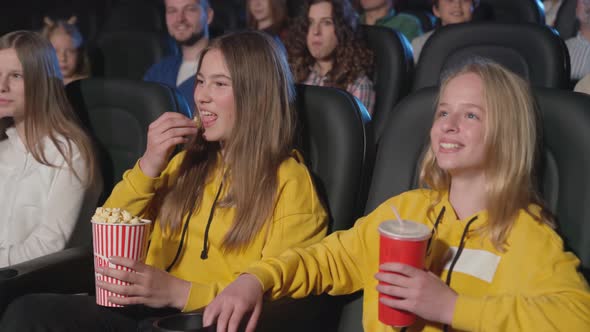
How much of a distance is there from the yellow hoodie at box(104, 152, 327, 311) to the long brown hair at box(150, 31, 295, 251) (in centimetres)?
3

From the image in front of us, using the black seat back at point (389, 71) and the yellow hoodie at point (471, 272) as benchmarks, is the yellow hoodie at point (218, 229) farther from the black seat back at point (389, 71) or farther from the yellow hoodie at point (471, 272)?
the black seat back at point (389, 71)

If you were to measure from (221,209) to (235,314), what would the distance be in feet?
1.40

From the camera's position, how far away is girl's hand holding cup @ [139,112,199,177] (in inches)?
61.5

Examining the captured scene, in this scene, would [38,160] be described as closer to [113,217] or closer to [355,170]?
[113,217]

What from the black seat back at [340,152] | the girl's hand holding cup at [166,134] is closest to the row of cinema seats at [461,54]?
the black seat back at [340,152]

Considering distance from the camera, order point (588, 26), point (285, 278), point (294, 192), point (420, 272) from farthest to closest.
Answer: point (588, 26) → point (294, 192) → point (285, 278) → point (420, 272)

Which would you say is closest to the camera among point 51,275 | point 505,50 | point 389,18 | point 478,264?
point 478,264

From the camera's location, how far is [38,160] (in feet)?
5.90

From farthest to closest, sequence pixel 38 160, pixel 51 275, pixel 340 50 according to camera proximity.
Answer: pixel 340 50, pixel 38 160, pixel 51 275

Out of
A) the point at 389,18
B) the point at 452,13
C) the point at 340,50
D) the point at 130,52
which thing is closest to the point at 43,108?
the point at 340,50

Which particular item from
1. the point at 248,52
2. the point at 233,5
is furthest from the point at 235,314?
the point at 233,5

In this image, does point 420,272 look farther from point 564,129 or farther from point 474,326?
point 564,129

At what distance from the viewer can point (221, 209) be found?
1.57m

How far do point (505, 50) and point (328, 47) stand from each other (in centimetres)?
85
